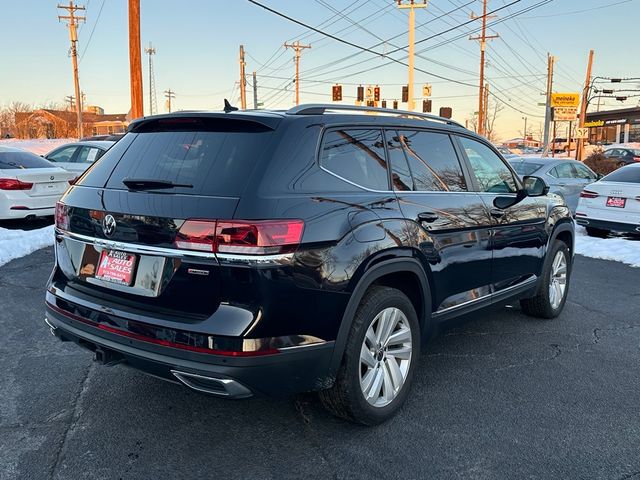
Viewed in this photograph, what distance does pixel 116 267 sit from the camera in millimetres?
2873

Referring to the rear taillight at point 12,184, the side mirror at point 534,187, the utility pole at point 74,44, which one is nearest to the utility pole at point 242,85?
the utility pole at point 74,44

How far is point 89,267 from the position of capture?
120 inches

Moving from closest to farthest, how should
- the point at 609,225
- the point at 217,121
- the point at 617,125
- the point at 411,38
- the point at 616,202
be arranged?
the point at 217,121, the point at 616,202, the point at 609,225, the point at 411,38, the point at 617,125

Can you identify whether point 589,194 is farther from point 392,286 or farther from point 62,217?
point 62,217

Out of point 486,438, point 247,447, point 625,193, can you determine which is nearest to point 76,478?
point 247,447

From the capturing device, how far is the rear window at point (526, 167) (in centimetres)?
1194

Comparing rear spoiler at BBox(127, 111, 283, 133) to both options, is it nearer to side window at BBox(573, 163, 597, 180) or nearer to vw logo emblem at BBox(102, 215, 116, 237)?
vw logo emblem at BBox(102, 215, 116, 237)

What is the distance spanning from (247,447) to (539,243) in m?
3.23

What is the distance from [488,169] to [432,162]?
865 mm

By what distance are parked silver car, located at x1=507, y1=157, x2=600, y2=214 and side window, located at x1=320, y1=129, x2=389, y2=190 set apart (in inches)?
365

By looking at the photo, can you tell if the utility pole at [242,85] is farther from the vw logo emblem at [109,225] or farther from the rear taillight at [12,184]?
the vw logo emblem at [109,225]

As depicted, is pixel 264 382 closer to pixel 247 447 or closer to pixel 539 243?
pixel 247 447

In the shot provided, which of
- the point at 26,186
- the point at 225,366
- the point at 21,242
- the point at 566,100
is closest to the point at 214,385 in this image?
the point at 225,366

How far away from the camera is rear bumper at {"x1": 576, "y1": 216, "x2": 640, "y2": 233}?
922 centimetres
